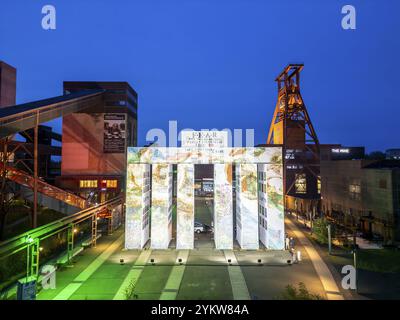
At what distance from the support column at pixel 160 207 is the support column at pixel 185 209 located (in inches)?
50.1

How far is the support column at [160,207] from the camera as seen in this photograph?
90.8ft

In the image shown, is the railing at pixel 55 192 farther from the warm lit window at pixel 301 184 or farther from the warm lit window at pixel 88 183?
the warm lit window at pixel 301 184

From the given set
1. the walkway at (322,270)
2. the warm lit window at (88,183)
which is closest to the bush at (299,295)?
the walkway at (322,270)

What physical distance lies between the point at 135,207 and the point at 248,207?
1235 cm

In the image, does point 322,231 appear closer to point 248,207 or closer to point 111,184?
point 248,207

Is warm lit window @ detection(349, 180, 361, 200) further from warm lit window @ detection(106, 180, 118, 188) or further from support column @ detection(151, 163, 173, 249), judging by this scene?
warm lit window @ detection(106, 180, 118, 188)

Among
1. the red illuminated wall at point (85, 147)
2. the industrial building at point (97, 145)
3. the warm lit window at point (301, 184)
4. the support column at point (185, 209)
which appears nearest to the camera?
the support column at point (185, 209)

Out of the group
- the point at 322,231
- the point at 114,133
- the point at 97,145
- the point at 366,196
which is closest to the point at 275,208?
the point at 322,231

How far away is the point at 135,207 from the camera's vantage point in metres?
27.8

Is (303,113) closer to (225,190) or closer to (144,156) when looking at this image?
(225,190)

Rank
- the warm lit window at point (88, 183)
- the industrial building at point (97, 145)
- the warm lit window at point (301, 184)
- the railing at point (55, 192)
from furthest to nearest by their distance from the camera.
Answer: the warm lit window at point (301, 184), the warm lit window at point (88, 183), the industrial building at point (97, 145), the railing at point (55, 192)
